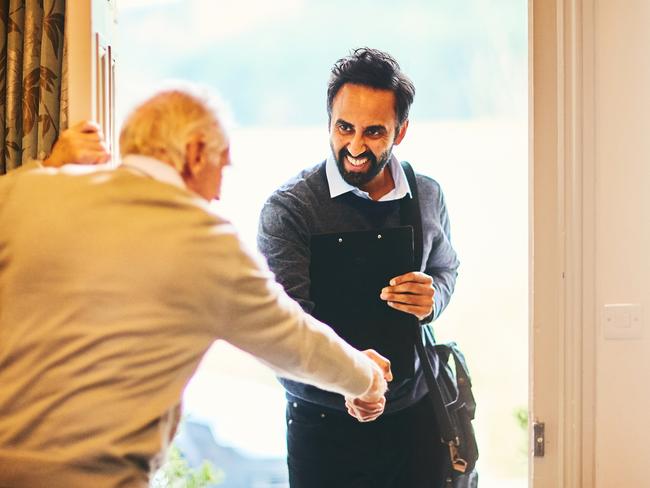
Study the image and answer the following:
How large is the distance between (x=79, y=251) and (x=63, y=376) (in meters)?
0.21

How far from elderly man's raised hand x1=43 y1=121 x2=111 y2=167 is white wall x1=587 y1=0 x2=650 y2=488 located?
1336mm

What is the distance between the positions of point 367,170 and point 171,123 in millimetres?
845

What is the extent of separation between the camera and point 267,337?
1509 mm

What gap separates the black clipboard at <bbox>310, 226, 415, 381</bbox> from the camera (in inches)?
86.0

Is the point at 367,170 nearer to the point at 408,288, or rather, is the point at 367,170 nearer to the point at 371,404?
the point at 408,288

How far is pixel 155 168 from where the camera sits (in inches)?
56.4

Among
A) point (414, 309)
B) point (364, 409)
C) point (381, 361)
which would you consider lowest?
point (364, 409)

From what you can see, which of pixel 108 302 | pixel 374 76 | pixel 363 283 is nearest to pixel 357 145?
pixel 374 76

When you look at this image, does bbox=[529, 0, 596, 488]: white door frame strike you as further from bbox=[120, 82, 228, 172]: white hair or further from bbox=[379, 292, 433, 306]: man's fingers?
bbox=[120, 82, 228, 172]: white hair

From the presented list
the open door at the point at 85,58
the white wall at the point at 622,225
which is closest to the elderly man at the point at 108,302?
the open door at the point at 85,58

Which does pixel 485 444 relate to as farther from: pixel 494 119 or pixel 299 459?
pixel 494 119

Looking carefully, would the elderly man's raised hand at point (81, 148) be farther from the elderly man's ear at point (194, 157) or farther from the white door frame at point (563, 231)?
the white door frame at point (563, 231)

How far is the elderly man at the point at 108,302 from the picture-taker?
1357 mm

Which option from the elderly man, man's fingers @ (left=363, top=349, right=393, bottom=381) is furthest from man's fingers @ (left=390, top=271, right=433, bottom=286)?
the elderly man
